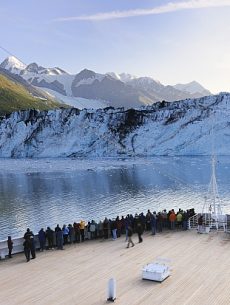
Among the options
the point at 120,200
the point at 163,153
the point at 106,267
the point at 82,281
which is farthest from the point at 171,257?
the point at 163,153

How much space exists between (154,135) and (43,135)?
32.9 m

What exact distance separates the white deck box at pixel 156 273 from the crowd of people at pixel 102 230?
4.09m

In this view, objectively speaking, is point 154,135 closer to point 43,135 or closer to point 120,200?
point 43,135

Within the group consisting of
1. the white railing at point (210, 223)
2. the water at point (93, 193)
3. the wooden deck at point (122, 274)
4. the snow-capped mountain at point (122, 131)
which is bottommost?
the water at point (93, 193)

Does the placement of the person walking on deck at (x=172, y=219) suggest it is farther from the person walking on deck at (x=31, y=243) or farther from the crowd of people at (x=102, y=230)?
the person walking on deck at (x=31, y=243)

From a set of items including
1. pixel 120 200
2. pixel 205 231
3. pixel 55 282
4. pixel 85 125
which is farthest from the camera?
pixel 85 125

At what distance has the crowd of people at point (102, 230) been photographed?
61.5ft

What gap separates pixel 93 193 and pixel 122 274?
3765 cm

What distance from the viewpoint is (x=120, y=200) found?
1857 inches

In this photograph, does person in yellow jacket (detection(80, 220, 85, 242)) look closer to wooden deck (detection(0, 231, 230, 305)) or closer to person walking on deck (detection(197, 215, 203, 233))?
wooden deck (detection(0, 231, 230, 305))

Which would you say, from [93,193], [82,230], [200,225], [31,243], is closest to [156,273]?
[31,243]

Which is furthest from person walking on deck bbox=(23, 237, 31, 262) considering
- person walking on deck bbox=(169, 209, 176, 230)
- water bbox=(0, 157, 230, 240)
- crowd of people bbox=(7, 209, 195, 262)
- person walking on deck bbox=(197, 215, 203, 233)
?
water bbox=(0, 157, 230, 240)

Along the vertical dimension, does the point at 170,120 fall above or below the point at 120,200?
above

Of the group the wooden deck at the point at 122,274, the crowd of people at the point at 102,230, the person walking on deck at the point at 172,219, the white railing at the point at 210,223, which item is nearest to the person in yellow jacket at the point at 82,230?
the crowd of people at the point at 102,230
